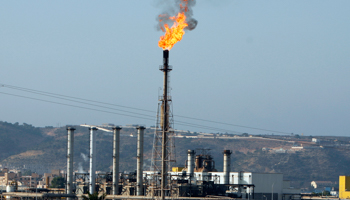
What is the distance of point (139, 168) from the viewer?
95.6 meters

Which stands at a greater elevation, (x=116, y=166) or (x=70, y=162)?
(x=70, y=162)

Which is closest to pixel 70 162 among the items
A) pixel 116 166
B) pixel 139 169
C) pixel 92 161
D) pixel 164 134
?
pixel 92 161

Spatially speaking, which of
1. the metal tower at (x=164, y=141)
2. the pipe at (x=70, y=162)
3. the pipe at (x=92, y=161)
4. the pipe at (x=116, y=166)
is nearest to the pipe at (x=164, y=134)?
the metal tower at (x=164, y=141)

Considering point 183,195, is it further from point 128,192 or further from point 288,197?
point 288,197

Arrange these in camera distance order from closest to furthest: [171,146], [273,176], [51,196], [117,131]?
[171,146], [51,196], [117,131], [273,176]

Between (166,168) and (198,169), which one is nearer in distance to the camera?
(166,168)

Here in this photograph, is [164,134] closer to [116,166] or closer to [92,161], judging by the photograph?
[116,166]

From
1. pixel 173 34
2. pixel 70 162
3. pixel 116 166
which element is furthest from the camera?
pixel 70 162

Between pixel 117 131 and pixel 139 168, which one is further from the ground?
pixel 117 131

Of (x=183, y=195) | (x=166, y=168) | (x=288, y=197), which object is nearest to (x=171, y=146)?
(x=166, y=168)

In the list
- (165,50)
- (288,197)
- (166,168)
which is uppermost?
(165,50)

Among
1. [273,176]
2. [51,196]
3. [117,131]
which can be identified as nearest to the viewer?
[51,196]

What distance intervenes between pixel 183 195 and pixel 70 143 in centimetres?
2800

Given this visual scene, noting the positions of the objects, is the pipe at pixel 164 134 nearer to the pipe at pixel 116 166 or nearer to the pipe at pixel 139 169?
the pipe at pixel 139 169
